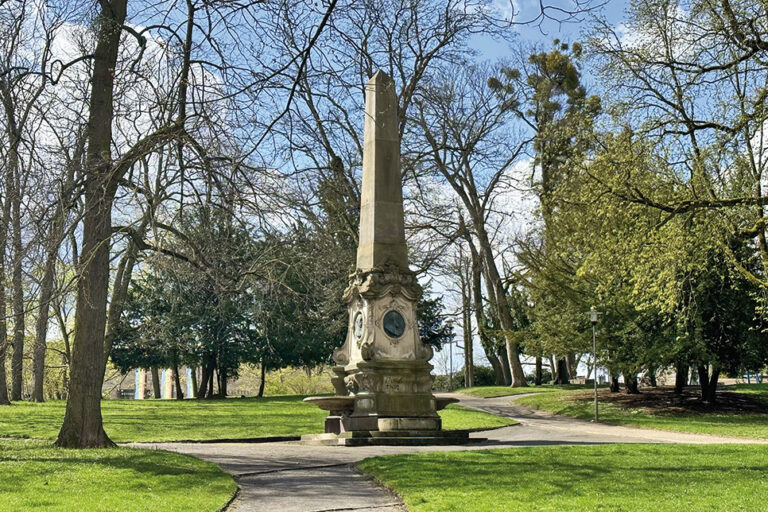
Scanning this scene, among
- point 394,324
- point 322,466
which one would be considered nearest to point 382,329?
point 394,324

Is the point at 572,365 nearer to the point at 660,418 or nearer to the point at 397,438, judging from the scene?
the point at 660,418

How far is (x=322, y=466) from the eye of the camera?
1295 centimetres

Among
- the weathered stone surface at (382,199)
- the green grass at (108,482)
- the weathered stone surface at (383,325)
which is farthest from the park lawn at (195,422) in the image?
the green grass at (108,482)

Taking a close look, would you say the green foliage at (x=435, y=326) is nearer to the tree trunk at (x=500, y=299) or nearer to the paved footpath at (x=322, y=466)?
the tree trunk at (x=500, y=299)

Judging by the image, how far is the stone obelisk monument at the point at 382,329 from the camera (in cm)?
1861

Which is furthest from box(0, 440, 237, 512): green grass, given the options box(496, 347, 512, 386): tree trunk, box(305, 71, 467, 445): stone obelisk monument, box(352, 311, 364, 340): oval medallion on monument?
box(496, 347, 512, 386): tree trunk

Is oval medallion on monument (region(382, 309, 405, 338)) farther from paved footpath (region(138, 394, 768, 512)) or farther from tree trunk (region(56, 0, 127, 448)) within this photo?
tree trunk (region(56, 0, 127, 448))

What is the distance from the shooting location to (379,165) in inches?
780

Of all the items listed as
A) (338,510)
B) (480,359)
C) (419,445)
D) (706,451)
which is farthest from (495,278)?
(480,359)

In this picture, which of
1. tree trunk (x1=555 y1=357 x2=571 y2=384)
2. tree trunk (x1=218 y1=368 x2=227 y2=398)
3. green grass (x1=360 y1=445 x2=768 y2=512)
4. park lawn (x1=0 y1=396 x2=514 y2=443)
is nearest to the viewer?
green grass (x1=360 y1=445 x2=768 y2=512)

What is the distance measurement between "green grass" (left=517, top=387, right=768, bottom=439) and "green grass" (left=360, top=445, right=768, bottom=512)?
9.19 metres

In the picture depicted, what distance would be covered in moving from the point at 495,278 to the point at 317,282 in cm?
2118

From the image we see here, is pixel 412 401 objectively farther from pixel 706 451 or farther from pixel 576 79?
pixel 576 79

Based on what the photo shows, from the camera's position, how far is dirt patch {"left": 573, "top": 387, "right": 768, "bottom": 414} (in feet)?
96.8
